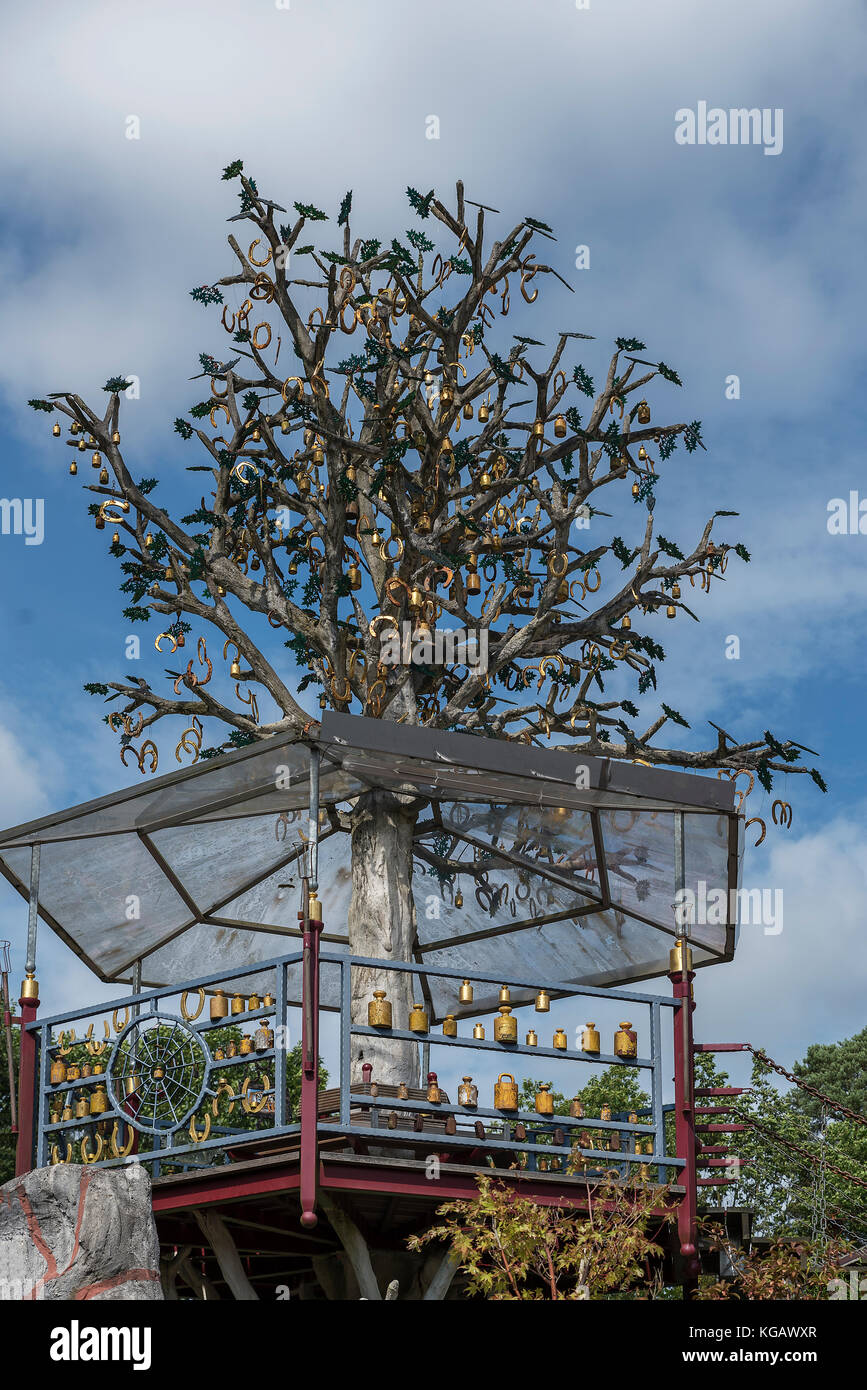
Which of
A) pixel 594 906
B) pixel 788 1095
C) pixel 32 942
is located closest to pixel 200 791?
pixel 32 942

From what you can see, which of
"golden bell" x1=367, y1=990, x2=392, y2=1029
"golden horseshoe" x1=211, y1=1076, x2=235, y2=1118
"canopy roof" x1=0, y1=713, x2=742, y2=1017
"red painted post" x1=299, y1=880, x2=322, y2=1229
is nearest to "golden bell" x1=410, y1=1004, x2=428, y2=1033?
"golden bell" x1=367, y1=990, x2=392, y2=1029

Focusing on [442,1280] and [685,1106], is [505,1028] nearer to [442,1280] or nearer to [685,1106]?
[685,1106]

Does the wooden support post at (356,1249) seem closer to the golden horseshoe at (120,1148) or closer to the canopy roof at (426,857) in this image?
the golden horseshoe at (120,1148)

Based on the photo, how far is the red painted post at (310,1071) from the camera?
10.1 metres

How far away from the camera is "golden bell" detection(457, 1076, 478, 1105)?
424 inches

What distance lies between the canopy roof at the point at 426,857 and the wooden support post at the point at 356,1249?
2187 millimetres

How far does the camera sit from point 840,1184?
3166 cm

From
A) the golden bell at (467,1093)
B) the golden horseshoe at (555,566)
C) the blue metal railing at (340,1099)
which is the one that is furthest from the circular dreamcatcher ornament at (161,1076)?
the golden horseshoe at (555,566)

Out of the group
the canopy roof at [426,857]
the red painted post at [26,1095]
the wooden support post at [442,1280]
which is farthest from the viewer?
the red painted post at [26,1095]

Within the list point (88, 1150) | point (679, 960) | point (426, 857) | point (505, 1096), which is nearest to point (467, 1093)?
point (505, 1096)

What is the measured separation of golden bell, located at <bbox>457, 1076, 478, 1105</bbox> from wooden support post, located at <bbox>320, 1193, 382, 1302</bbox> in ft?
3.40

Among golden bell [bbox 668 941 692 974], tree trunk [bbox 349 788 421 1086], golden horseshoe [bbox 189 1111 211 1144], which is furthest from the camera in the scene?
tree trunk [bbox 349 788 421 1086]

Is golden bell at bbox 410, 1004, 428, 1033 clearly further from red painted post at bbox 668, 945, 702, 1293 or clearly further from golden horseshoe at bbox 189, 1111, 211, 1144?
red painted post at bbox 668, 945, 702, 1293
